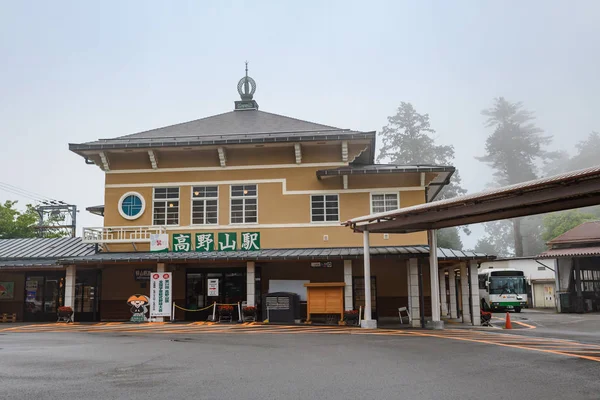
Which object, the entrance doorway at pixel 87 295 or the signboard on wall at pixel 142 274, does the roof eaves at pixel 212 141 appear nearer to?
the signboard on wall at pixel 142 274

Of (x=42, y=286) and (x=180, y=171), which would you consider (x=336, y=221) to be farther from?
(x=42, y=286)

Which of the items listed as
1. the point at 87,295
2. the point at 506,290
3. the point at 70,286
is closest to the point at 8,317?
the point at 87,295

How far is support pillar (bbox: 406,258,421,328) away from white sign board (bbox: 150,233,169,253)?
982 centimetres

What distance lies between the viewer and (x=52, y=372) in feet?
31.8

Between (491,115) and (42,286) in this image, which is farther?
(491,115)

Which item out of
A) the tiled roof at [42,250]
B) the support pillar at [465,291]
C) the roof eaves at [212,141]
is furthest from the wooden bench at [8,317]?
the support pillar at [465,291]

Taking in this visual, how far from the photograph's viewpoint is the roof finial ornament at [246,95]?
94.7 feet

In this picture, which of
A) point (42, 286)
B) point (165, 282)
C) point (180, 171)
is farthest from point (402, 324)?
point (42, 286)

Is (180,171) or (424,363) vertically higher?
(180,171)

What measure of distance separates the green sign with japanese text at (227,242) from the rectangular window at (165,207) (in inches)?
90.2

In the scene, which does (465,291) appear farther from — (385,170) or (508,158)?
(508,158)

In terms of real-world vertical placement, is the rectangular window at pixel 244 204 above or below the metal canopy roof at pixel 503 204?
above

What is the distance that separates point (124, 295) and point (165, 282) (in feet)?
10.8

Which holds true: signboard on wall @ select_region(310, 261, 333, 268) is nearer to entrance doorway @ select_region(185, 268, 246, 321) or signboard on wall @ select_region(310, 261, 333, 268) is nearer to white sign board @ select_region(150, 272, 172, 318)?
entrance doorway @ select_region(185, 268, 246, 321)
